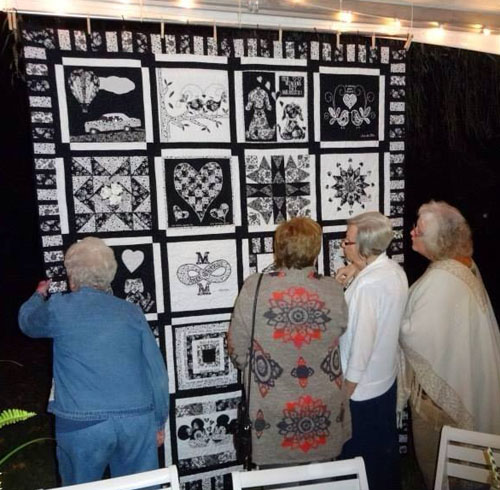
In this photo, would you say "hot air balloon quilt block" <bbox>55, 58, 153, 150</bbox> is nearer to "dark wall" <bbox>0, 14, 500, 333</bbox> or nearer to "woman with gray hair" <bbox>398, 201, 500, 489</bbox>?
"woman with gray hair" <bbox>398, 201, 500, 489</bbox>

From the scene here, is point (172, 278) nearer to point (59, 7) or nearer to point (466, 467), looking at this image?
point (59, 7)

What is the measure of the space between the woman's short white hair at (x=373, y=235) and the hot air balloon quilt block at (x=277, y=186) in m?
0.49

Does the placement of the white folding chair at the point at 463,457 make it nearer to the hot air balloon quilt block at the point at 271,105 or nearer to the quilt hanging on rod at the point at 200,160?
the quilt hanging on rod at the point at 200,160

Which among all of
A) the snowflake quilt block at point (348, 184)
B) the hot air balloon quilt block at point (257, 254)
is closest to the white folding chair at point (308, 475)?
the hot air balloon quilt block at point (257, 254)

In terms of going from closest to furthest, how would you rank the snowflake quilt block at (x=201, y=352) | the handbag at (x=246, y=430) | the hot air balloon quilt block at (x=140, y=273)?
1. the handbag at (x=246, y=430)
2. the hot air balloon quilt block at (x=140, y=273)
3. the snowflake quilt block at (x=201, y=352)

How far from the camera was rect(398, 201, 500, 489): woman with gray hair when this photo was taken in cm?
187

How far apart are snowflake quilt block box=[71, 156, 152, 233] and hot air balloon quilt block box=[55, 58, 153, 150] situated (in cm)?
7

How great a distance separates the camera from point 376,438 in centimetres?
194

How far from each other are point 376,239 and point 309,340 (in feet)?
1.63

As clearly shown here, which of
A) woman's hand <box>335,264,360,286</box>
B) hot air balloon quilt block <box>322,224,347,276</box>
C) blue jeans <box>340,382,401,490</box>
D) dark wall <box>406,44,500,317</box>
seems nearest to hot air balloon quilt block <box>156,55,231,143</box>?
hot air balloon quilt block <box>322,224,347,276</box>

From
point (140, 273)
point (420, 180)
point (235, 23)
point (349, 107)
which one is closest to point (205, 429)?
point (140, 273)

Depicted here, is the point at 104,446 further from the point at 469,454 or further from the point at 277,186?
the point at 277,186

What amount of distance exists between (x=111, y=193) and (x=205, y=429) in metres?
1.22

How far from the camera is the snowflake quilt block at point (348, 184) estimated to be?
2.32 m
